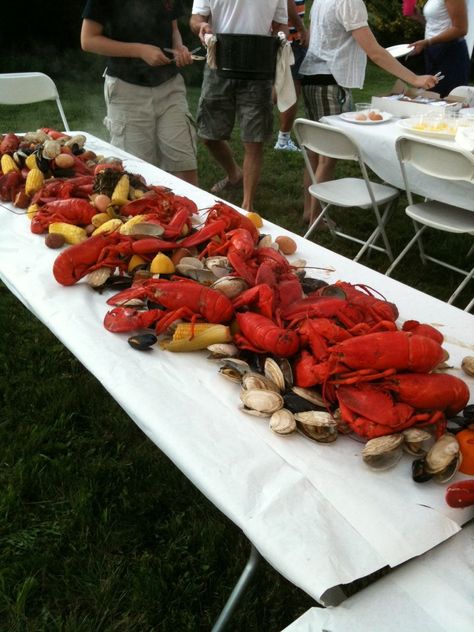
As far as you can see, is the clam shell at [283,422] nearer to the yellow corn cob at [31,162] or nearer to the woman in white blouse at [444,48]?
the yellow corn cob at [31,162]

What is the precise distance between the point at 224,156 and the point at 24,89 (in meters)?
1.65

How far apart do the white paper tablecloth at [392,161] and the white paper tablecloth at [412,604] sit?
245 cm

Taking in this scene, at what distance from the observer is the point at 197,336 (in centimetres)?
157

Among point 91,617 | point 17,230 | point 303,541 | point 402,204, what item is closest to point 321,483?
point 303,541

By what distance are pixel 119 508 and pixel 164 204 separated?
3.97ft

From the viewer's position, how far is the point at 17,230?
93.4 inches

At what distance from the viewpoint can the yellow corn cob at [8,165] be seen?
2.77 metres

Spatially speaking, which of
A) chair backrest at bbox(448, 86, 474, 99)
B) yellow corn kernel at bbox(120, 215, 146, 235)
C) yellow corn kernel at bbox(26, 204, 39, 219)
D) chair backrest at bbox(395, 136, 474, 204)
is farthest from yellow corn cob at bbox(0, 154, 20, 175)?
chair backrest at bbox(448, 86, 474, 99)

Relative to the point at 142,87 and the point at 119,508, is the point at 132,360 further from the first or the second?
the point at 142,87

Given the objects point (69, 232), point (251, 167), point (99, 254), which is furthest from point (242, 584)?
point (251, 167)

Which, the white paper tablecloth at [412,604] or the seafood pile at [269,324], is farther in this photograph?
the seafood pile at [269,324]

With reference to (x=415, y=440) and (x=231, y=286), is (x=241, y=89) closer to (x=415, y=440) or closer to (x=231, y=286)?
(x=231, y=286)

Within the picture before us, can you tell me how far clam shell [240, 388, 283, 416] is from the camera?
135 centimetres

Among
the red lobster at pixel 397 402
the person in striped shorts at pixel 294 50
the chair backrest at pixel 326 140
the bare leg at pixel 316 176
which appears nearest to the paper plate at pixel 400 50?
the person in striped shorts at pixel 294 50
